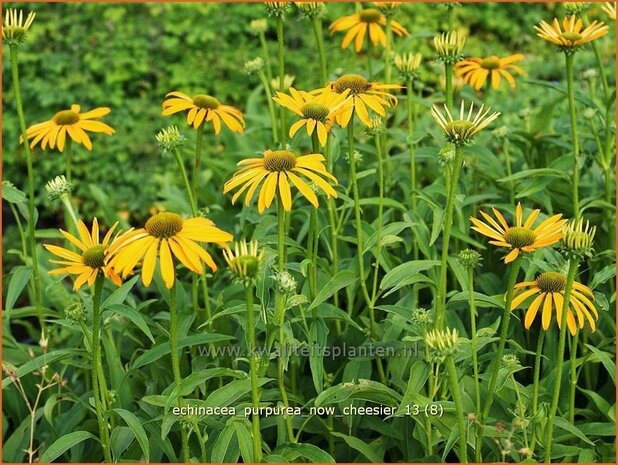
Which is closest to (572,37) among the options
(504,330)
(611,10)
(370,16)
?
(611,10)

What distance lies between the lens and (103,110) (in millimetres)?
2014

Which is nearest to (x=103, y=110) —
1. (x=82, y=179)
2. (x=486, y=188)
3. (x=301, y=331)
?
(x=301, y=331)

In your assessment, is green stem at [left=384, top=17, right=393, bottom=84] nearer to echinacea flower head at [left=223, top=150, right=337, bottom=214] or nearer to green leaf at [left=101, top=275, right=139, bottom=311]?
echinacea flower head at [left=223, top=150, right=337, bottom=214]

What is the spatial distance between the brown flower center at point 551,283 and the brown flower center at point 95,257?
0.79m

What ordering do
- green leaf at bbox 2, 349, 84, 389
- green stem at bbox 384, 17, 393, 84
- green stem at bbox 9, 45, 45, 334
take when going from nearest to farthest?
1. green leaf at bbox 2, 349, 84, 389
2. green stem at bbox 9, 45, 45, 334
3. green stem at bbox 384, 17, 393, 84

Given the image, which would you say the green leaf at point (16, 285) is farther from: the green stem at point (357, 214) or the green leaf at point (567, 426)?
the green leaf at point (567, 426)

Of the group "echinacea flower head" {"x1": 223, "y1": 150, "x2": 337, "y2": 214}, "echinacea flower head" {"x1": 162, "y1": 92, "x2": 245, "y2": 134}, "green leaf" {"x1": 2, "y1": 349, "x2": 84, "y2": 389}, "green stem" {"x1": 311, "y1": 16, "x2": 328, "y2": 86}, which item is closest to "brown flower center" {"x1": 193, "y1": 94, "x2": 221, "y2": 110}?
"echinacea flower head" {"x1": 162, "y1": 92, "x2": 245, "y2": 134}

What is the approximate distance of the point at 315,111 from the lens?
1623 mm

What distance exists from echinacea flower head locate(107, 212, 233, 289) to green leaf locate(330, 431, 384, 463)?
592 millimetres

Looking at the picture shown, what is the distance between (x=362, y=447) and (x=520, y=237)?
590 millimetres

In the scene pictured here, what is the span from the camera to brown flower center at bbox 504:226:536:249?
1.46 metres

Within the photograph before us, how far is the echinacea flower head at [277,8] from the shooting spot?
1826 mm

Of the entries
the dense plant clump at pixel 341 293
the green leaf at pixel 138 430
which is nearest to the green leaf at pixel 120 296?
the dense plant clump at pixel 341 293

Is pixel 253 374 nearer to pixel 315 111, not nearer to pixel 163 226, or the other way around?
pixel 163 226
